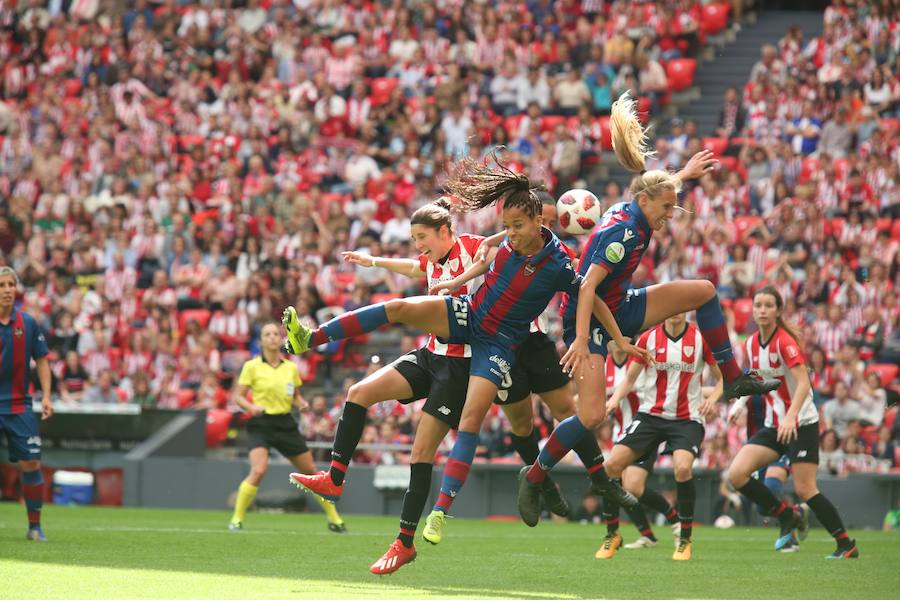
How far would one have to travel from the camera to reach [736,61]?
2208 cm

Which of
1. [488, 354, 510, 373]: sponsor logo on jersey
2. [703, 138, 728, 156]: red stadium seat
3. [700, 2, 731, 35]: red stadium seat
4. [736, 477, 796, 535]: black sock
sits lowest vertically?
[736, 477, 796, 535]: black sock

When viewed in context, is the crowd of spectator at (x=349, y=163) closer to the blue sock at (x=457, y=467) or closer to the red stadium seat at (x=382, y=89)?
the red stadium seat at (x=382, y=89)

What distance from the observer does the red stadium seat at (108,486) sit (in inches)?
723

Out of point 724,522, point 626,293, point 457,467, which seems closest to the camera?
point 457,467

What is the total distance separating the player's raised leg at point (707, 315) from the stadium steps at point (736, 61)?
39.3 feet

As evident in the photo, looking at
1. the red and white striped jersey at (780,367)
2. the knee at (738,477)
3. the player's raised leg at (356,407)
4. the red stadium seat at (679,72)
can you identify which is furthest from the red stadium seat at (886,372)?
the player's raised leg at (356,407)

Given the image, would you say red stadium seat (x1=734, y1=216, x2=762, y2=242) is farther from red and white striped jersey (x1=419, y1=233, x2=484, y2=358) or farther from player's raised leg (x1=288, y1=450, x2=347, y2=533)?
red and white striped jersey (x1=419, y1=233, x2=484, y2=358)

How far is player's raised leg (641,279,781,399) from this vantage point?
29.9 ft

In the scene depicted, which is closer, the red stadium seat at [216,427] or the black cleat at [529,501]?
the black cleat at [529,501]

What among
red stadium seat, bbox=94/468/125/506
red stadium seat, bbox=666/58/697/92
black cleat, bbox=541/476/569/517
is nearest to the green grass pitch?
black cleat, bbox=541/476/569/517

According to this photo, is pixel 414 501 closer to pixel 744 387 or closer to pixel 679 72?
pixel 744 387

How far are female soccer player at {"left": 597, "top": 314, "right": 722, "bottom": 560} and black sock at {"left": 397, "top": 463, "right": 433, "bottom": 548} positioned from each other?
305 centimetres

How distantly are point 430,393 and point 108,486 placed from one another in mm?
11007

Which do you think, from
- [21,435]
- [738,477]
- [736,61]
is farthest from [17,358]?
[736,61]
